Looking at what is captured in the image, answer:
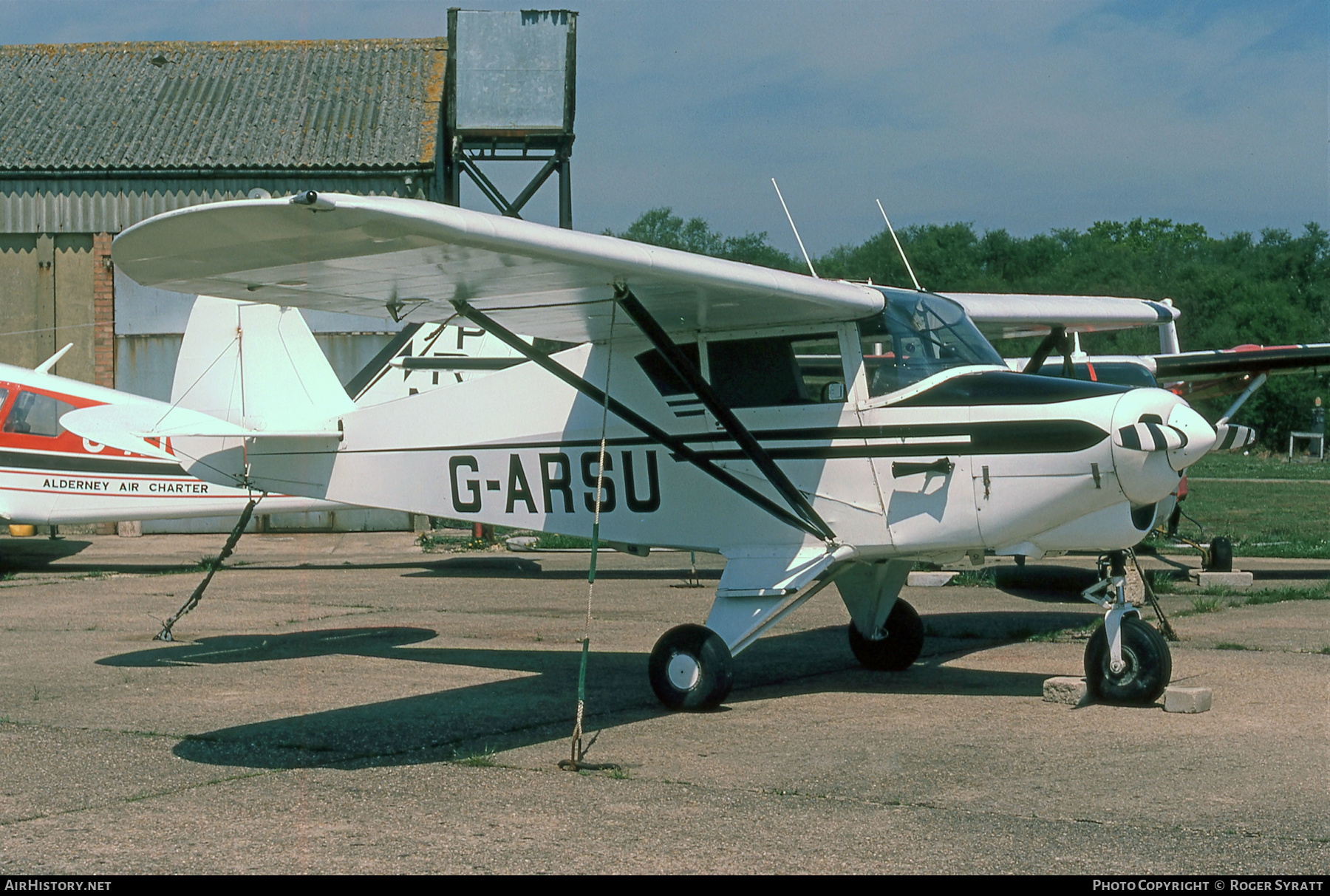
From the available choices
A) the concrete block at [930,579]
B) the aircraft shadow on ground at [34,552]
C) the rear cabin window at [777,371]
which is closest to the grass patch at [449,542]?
the aircraft shadow on ground at [34,552]

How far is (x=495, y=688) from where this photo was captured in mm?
8141

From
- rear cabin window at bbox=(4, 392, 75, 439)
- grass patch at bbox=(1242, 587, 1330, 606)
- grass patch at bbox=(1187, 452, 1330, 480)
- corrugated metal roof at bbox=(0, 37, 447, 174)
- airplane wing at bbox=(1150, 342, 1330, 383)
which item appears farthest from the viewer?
grass patch at bbox=(1187, 452, 1330, 480)

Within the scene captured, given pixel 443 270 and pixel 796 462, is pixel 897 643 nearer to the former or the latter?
pixel 796 462

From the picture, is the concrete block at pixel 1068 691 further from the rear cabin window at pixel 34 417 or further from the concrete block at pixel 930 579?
the rear cabin window at pixel 34 417

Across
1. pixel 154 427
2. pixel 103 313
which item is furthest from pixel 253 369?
pixel 103 313

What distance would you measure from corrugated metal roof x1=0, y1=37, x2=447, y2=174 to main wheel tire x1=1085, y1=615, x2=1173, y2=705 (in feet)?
53.9

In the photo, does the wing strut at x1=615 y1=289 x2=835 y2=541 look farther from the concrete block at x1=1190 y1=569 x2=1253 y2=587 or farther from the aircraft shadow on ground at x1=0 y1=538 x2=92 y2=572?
the aircraft shadow on ground at x1=0 y1=538 x2=92 y2=572

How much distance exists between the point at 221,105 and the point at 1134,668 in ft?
65.9

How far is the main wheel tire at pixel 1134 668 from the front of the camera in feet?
22.9

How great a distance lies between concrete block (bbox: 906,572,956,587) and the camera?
512 inches

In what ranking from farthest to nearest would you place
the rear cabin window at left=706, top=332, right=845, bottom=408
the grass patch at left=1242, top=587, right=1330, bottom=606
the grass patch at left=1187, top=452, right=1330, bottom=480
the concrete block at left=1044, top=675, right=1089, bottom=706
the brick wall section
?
1. the grass patch at left=1187, top=452, right=1330, bottom=480
2. the brick wall section
3. the grass patch at left=1242, top=587, right=1330, bottom=606
4. the rear cabin window at left=706, top=332, right=845, bottom=408
5. the concrete block at left=1044, top=675, right=1089, bottom=706

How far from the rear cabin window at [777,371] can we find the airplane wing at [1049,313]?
1745 millimetres

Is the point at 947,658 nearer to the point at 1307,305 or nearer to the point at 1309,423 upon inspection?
the point at 1309,423

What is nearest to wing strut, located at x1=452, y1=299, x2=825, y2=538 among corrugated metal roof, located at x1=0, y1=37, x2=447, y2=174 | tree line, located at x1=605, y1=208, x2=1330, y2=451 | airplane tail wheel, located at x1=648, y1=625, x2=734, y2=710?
airplane tail wheel, located at x1=648, y1=625, x2=734, y2=710
